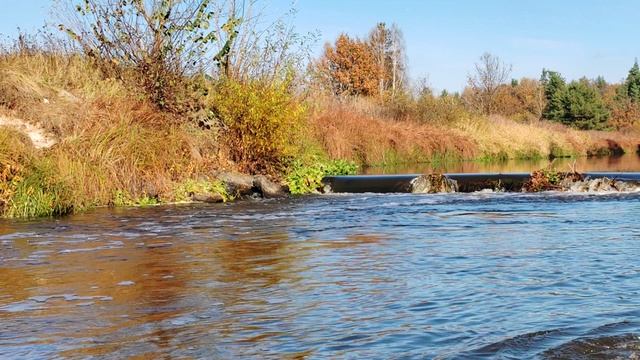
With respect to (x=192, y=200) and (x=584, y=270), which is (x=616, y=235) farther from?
(x=192, y=200)

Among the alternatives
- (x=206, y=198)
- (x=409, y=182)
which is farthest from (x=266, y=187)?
(x=409, y=182)

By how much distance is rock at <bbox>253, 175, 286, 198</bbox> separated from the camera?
1797cm

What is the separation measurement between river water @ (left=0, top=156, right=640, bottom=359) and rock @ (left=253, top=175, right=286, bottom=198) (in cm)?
444

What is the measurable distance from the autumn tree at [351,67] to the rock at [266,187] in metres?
41.6

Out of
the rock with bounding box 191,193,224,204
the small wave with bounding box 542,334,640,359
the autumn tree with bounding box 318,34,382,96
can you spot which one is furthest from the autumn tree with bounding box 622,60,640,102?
the small wave with bounding box 542,334,640,359

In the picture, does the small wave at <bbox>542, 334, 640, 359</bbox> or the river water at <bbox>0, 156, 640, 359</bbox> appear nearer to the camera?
the small wave at <bbox>542, 334, 640, 359</bbox>

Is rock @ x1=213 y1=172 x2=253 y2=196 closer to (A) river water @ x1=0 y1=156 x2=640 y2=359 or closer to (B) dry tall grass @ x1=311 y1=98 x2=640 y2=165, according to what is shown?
(A) river water @ x1=0 y1=156 x2=640 y2=359

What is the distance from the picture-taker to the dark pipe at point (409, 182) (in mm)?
18750

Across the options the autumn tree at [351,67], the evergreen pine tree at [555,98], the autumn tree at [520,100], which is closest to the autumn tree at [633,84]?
the autumn tree at [520,100]

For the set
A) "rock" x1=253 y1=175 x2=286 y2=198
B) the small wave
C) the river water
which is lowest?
the small wave

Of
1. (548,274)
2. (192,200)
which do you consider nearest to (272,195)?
(192,200)

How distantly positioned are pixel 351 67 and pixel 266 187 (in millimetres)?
44997

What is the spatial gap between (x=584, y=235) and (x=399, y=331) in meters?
5.82

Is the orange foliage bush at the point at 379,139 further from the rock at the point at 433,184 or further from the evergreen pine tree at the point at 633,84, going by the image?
the evergreen pine tree at the point at 633,84
